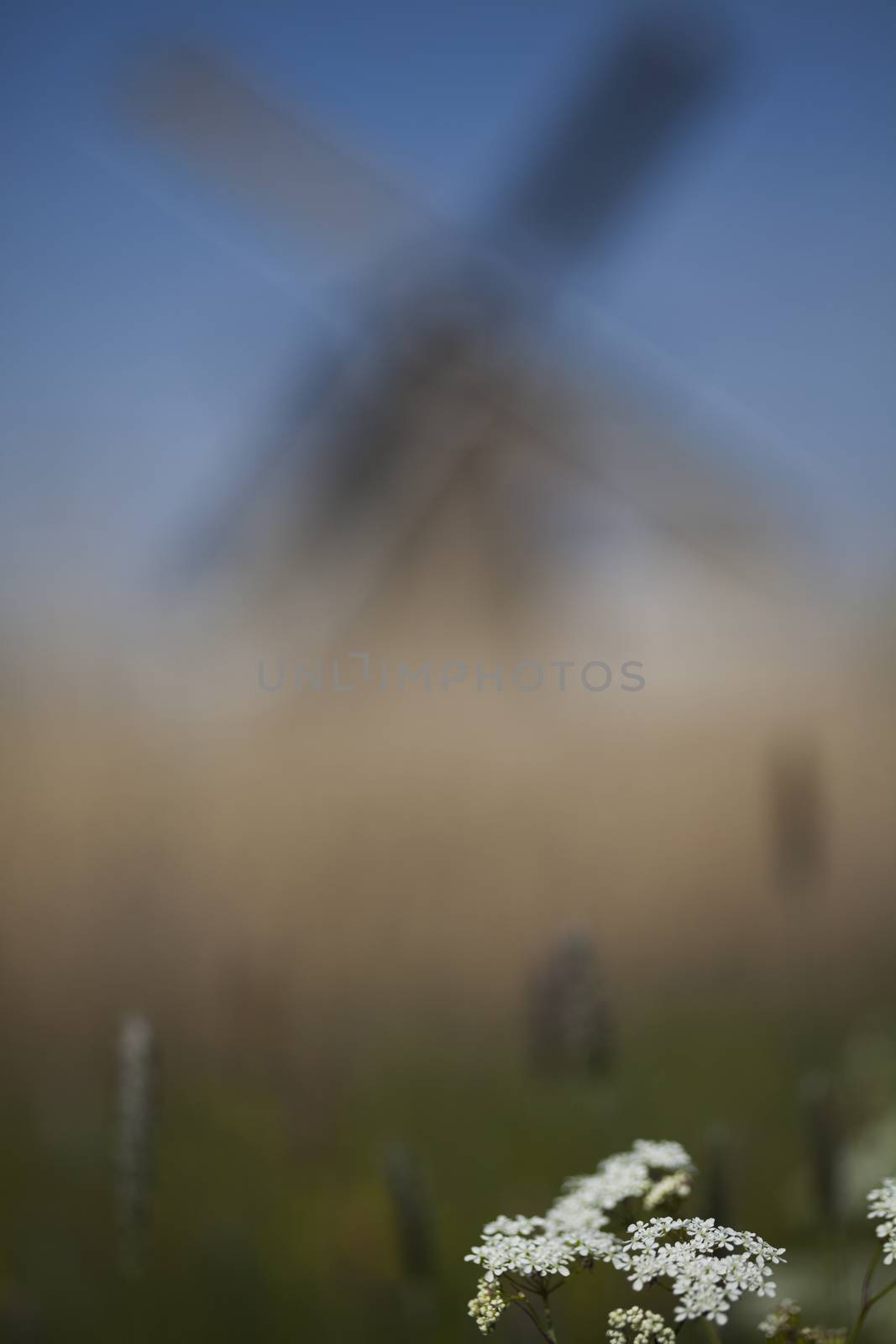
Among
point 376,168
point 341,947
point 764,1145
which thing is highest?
point 376,168

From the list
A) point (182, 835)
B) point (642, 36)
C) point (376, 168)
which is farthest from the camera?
point (376, 168)

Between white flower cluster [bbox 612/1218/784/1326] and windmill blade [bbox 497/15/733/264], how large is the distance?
1.92 m

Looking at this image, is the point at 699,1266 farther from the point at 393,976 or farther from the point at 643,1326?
the point at 393,976

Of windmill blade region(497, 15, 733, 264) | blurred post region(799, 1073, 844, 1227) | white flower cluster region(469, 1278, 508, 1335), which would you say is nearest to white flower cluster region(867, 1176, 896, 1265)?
white flower cluster region(469, 1278, 508, 1335)

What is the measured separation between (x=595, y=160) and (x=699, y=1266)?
2.18m

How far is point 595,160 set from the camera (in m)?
2.11

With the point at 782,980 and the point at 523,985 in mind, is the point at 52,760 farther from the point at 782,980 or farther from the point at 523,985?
the point at 782,980

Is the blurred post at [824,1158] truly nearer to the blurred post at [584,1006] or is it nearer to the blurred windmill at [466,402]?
the blurred post at [584,1006]

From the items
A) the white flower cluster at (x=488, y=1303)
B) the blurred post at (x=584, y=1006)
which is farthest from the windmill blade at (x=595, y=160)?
the white flower cluster at (x=488, y=1303)

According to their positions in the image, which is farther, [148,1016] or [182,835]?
[182,835]

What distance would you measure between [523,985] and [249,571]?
0.95 metres

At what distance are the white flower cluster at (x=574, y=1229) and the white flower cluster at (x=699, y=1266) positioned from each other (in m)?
0.03

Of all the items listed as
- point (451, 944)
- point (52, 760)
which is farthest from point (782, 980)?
point (52, 760)

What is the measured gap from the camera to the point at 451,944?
1.75m
